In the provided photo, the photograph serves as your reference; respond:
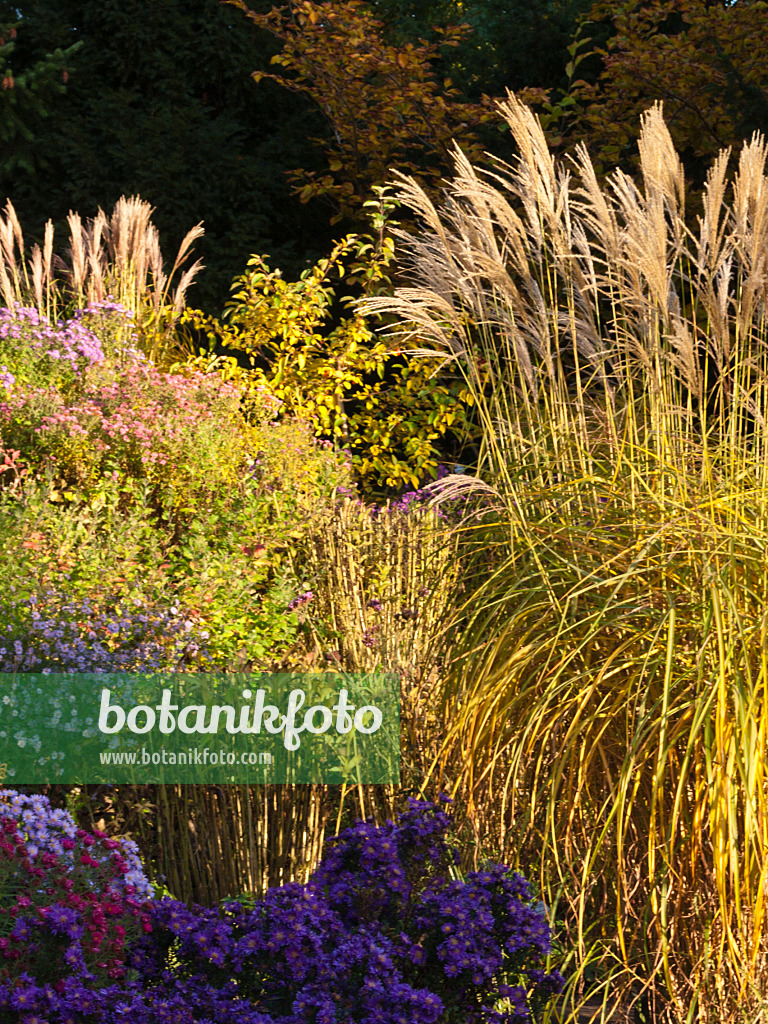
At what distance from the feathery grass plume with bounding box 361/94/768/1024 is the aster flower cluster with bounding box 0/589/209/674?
3.21 ft

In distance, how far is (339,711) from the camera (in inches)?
121

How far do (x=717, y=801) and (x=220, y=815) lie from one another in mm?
1487

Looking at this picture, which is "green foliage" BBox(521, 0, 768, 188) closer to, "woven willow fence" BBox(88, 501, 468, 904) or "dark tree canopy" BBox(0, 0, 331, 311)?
"dark tree canopy" BBox(0, 0, 331, 311)

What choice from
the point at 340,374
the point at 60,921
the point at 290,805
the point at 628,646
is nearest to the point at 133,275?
the point at 340,374

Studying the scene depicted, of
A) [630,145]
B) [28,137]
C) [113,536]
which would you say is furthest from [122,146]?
[113,536]

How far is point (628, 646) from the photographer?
2.53 meters

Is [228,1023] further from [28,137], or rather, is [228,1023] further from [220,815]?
[28,137]

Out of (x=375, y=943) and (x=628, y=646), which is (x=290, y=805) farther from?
(x=628, y=646)

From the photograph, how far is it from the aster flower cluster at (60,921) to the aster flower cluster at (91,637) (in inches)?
32.4

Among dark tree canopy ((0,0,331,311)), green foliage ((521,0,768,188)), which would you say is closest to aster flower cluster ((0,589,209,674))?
green foliage ((521,0,768,188))

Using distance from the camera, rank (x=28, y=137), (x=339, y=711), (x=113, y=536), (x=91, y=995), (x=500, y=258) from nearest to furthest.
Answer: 1. (x=91, y=995)
2. (x=500, y=258)
3. (x=339, y=711)
4. (x=113, y=536)
5. (x=28, y=137)

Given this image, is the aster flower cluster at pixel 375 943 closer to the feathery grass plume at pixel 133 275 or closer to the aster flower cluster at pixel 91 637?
the aster flower cluster at pixel 91 637

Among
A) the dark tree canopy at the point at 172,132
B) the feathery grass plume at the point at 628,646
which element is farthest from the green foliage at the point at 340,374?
the feathery grass plume at the point at 628,646

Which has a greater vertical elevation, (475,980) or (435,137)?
(435,137)
